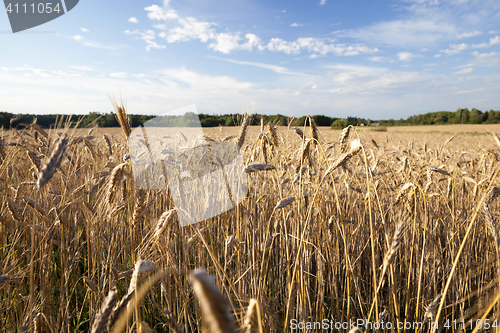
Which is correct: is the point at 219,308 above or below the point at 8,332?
above

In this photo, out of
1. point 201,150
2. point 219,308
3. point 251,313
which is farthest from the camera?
point 201,150

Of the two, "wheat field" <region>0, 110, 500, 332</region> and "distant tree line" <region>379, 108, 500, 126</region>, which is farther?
"distant tree line" <region>379, 108, 500, 126</region>

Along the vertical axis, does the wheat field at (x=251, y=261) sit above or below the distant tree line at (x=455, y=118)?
below

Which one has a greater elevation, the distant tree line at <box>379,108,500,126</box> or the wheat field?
the distant tree line at <box>379,108,500,126</box>

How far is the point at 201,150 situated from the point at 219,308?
2.87m

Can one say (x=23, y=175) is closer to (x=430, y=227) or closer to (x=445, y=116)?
(x=430, y=227)

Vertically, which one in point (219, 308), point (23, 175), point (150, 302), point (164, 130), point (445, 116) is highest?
point (445, 116)

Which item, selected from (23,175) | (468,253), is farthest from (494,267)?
(23,175)

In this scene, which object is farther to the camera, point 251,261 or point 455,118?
point 455,118

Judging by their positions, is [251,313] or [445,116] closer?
[251,313]

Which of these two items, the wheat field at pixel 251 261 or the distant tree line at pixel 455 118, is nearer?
the wheat field at pixel 251 261

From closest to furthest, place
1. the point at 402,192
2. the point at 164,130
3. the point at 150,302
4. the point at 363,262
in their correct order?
the point at 402,192
the point at 150,302
the point at 363,262
the point at 164,130

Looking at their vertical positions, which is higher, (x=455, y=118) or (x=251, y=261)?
(x=455, y=118)

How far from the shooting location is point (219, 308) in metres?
0.31
